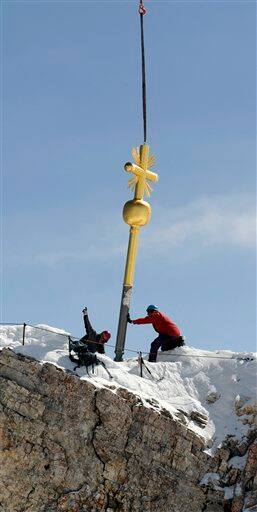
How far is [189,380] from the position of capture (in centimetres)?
2247

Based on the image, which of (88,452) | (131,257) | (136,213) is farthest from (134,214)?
(88,452)

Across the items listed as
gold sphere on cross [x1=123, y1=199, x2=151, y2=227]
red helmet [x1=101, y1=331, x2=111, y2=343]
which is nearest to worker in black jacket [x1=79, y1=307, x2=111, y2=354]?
red helmet [x1=101, y1=331, x2=111, y2=343]

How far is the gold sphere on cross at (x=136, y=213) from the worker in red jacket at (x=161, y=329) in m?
2.28

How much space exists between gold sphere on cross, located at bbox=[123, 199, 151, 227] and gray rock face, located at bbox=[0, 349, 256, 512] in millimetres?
5797

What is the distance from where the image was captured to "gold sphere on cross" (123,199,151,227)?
2398cm

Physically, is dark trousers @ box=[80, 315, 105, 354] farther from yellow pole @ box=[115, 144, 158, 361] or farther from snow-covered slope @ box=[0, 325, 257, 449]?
yellow pole @ box=[115, 144, 158, 361]

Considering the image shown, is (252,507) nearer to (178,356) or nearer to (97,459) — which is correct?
(97,459)

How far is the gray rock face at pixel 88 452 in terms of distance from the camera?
18328mm

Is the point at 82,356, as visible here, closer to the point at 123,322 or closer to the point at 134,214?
the point at 123,322

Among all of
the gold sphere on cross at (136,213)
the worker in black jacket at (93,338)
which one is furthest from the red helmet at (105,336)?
the gold sphere on cross at (136,213)

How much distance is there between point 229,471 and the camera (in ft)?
64.5

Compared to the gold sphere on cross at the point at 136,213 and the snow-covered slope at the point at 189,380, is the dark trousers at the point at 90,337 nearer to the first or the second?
the snow-covered slope at the point at 189,380

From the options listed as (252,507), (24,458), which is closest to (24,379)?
(24,458)

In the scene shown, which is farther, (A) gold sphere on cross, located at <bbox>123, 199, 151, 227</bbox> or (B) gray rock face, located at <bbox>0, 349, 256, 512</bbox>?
(A) gold sphere on cross, located at <bbox>123, 199, 151, 227</bbox>
